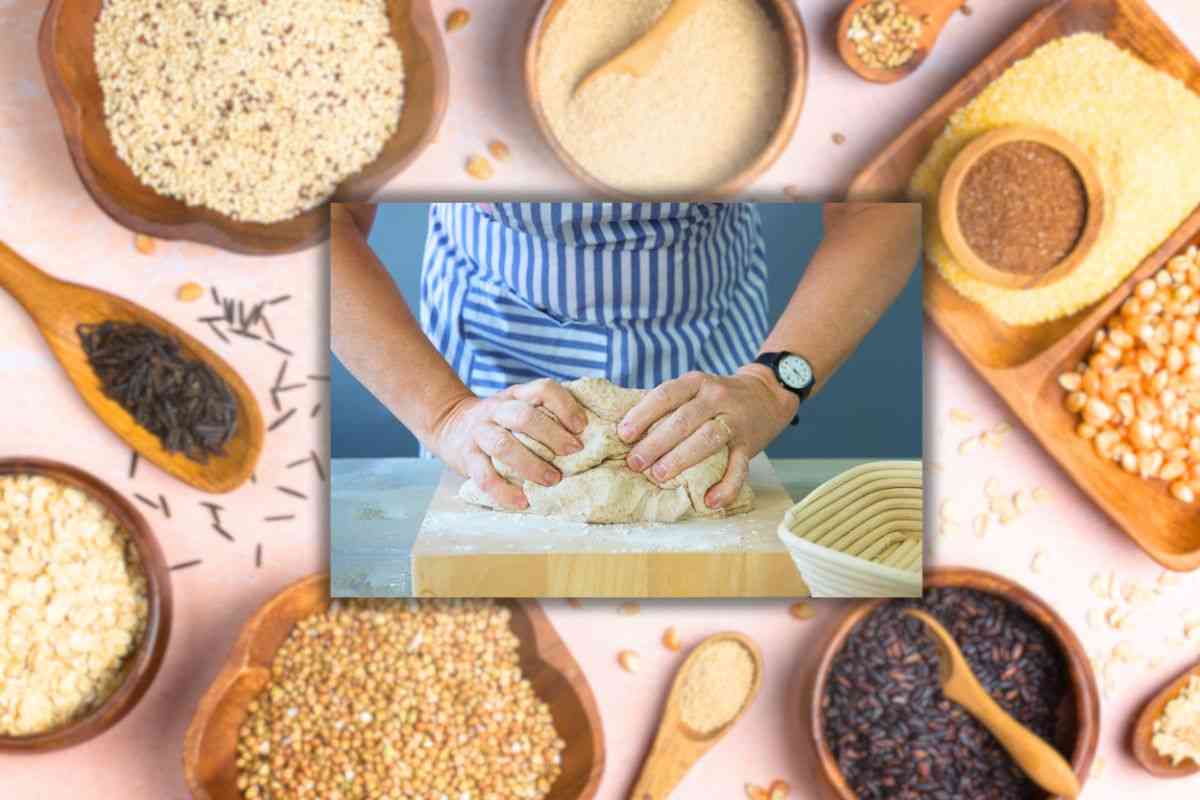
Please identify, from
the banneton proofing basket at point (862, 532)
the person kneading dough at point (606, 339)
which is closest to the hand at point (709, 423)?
the person kneading dough at point (606, 339)

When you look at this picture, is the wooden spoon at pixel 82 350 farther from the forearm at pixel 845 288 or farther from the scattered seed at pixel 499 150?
the forearm at pixel 845 288

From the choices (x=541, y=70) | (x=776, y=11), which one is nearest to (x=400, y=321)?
(x=541, y=70)

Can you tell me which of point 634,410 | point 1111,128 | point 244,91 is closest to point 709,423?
point 634,410

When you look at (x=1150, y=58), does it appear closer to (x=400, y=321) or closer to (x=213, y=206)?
(x=400, y=321)

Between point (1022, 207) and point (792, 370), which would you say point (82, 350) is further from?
point (1022, 207)

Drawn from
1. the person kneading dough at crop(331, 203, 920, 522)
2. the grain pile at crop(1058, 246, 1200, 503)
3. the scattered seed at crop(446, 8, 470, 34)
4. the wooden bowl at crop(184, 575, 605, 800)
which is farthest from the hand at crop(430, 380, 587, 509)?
the grain pile at crop(1058, 246, 1200, 503)
